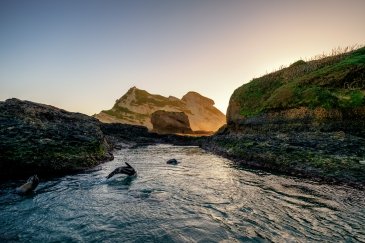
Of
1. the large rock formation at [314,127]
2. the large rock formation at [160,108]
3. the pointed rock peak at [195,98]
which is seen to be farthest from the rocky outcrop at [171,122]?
the pointed rock peak at [195,98]

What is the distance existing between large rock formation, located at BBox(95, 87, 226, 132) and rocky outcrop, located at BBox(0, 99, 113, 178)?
9044 centimetres

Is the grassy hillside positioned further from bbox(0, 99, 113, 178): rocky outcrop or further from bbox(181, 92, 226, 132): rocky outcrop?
bbox(181, 92, 226, 132): rocky outcrop

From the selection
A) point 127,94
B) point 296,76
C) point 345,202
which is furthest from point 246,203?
point 127,94

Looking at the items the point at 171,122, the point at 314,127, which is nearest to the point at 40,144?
the point at 314,127

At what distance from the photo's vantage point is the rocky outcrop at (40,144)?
14086mm

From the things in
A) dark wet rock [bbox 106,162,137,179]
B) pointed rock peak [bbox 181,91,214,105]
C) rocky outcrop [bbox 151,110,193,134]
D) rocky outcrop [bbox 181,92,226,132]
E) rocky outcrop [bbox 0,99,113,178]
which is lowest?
dark wet rock [bbox 106,162,137,179]

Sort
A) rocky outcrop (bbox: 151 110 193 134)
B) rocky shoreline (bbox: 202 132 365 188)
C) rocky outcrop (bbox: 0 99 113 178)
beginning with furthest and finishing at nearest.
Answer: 1. rocky outcrop (bbox: 151 110 193 134)
2. rocky outcrop (bbox: 0 99 113 178)
3. rocky shoreline (bbox: 202 132 365 188)

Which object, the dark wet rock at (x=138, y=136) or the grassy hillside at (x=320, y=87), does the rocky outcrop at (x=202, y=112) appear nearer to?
the dark wet rock at (x=138, y=136)

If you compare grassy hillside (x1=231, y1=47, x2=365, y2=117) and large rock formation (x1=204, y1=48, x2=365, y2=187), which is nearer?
large rock formation (x1=204, y1=48, x2=365, y2=187)

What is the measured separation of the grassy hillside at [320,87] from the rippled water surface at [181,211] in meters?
12.3

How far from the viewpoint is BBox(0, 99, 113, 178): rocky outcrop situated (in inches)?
555

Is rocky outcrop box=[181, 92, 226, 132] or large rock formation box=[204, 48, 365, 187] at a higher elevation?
rocky outcrop box=[181, 92, 226, 132]

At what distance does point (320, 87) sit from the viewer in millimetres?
25828

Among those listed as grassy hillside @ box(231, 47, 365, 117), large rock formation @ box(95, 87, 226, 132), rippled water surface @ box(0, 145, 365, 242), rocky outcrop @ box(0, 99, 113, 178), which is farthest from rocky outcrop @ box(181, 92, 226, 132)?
rippled water surface @ box(0, 145, 365, 242)
